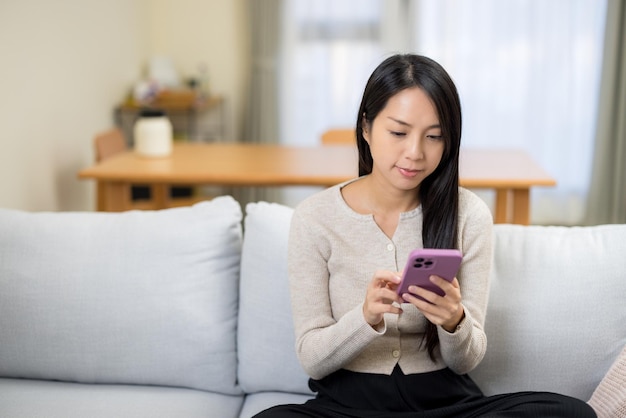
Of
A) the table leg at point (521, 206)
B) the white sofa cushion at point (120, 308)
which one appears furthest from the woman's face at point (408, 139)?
the table leg at point (521, 206)

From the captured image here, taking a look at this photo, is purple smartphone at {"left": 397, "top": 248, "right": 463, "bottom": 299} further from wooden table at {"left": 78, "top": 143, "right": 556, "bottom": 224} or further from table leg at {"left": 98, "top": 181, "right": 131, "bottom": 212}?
table leg at {"left": 98, "top": 181, "right": 131, "bottom": 212}

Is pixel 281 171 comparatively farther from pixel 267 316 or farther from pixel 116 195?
pixel 267 316

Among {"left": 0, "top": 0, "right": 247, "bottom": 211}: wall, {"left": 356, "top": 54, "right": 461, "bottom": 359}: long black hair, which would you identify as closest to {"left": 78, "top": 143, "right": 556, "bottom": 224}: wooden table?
{"left": 0, "top": 0, "right": 247, "bottom": 211}: wall

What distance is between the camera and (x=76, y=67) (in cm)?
388

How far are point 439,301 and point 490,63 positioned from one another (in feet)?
11.6

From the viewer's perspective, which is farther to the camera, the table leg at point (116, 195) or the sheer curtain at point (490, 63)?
the sheer curtain at point (490, 63)

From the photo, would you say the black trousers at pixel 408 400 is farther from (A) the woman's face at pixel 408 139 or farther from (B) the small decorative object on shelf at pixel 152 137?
(B) the small decorative object on shelf at pixel 152 137

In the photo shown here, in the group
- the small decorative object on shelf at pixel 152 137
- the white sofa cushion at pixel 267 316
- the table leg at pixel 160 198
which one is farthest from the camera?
the table leg at pixel 160 198

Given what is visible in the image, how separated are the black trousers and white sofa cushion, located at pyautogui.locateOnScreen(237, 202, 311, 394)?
18cm

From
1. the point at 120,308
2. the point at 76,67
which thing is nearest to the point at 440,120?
the point at 120,308

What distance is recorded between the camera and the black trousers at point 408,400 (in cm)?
150

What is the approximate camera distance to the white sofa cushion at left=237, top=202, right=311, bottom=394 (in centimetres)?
180

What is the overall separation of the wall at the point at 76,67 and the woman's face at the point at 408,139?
2076 millimetres

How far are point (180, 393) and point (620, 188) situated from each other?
3.54m
